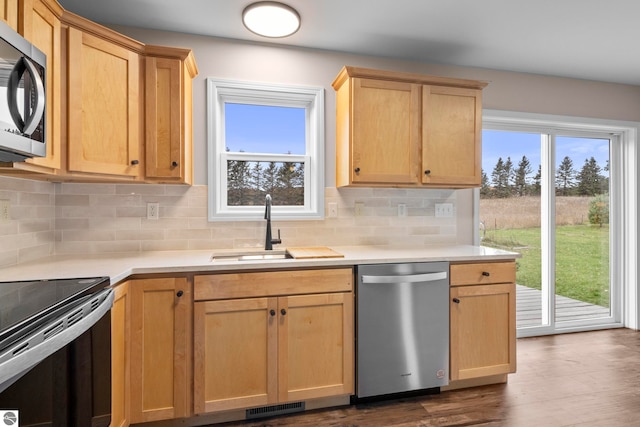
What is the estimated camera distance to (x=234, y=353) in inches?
73.9

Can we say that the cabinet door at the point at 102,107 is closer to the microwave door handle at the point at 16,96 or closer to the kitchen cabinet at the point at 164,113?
the kitchen cabinet at the point at 164,113

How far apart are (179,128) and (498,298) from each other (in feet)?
7.73

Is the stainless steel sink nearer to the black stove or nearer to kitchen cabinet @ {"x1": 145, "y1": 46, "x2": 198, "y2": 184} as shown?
kitchen cabinet @ {"x1": 145, "y1": 46, "x2": 198, "y2": 184}

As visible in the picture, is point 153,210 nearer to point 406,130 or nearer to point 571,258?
point 406,130

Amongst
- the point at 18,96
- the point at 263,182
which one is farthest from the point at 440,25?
the point at 18,96

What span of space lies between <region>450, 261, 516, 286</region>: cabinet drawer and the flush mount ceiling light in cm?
191

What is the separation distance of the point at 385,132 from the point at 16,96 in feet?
6.44

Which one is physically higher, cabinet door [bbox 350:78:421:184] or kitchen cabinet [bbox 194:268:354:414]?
cabinet door [bbox 350:78:421:184]

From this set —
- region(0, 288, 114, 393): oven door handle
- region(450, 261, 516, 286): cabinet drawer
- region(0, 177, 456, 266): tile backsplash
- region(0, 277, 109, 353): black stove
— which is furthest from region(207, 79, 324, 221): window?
region(0, 288, 114, 393): oven door handle

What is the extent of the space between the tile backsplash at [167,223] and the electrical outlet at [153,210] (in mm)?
28

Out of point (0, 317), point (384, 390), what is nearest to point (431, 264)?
point (384, 390)

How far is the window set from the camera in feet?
8.36

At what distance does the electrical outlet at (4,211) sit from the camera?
1.74m

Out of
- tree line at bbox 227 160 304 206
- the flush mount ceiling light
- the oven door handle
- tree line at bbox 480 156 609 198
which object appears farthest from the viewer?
tree line at bbox 480 156 609 198
